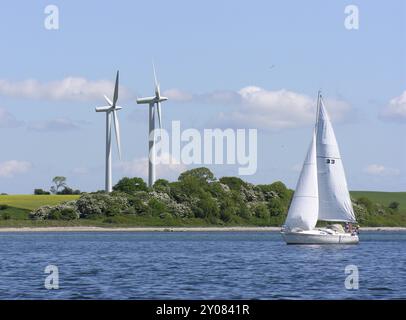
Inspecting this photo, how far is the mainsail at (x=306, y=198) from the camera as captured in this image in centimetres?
12850

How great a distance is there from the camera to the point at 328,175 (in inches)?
5162

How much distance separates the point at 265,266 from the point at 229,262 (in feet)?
25.4

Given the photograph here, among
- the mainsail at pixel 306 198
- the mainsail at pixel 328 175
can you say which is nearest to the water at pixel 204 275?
the mainsail at pixel 306 198

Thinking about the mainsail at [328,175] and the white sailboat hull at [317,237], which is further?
the mainsail at [328,175]

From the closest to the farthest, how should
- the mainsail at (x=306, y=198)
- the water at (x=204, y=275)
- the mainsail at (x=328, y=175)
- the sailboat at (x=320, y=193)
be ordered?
1. the water at (x=204, y=275)
2. the mainsail at (x=306, y=198)
3. the sailboat at (x=320, y=193)
4. the mainsail at (x=328, y=175)

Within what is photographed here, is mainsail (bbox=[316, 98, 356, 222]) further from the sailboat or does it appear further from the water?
the water

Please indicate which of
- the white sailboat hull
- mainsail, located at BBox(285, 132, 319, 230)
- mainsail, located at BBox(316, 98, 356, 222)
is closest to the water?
the white sailboat hull

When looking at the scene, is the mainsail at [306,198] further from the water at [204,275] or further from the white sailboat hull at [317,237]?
the water at [204,275]

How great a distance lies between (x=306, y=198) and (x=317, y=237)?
18.5 ft

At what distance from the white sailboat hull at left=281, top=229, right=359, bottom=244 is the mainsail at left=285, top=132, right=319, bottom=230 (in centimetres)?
107

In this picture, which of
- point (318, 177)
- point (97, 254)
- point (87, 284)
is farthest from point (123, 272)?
point (318, 177)

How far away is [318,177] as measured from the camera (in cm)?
13150

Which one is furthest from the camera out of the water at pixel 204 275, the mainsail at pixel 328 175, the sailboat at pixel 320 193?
the mainsail at pixel 328 175
